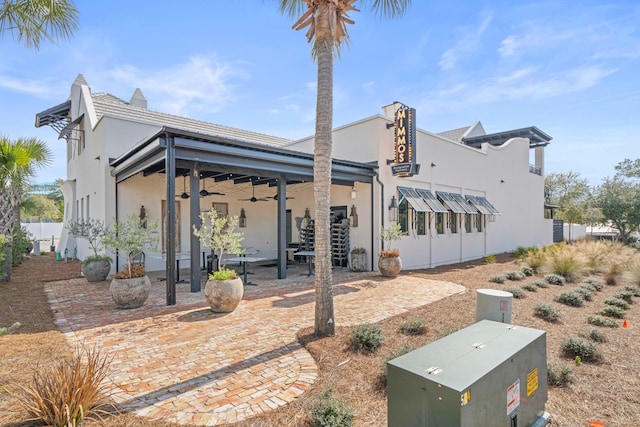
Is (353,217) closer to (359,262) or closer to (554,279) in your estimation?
(359,262)

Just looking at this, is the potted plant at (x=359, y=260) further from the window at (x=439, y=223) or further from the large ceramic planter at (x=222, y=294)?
the large ceramic planter at (x=222, y=294)

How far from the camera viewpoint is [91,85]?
1557 cm

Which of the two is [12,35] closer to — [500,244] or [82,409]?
[82,409]

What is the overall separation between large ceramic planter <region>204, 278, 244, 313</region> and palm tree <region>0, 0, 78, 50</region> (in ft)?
21.1

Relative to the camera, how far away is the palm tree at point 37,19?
20.9ft

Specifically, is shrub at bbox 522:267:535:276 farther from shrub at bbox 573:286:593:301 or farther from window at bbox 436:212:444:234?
window at bbox 436:212:444:234

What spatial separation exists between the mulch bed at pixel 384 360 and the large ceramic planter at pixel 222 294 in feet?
6.13

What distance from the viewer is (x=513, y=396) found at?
Result: 245 centimetres

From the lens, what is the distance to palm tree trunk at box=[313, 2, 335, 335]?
507cm

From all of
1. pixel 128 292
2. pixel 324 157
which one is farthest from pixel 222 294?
pixel 324 157

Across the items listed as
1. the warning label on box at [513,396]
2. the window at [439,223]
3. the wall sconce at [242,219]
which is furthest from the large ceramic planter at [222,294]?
the window at [439,223]

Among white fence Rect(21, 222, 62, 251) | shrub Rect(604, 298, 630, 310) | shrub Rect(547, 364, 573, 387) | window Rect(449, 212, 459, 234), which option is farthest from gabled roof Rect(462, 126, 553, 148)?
white fence Rect(21, 222, 62, 251)

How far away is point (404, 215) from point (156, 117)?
37.5ft

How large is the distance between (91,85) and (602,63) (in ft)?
66.1
